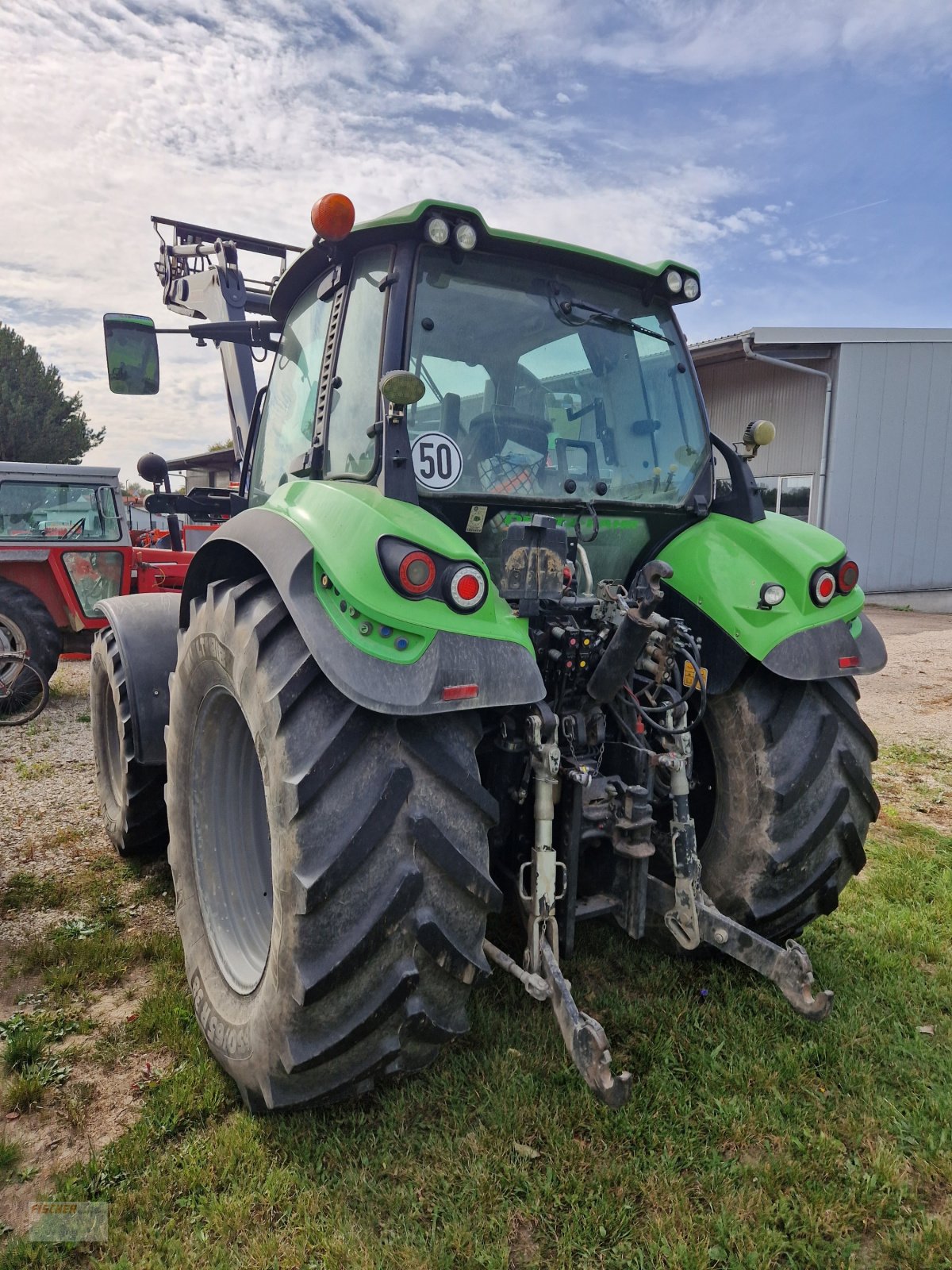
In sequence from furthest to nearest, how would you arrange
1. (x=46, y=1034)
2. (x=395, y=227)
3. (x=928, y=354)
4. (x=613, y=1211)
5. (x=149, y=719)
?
(x=928, y=354)
(x=149, y=719)
(x=46, y=1034)
(x=395, y=227)
(x=613, y=1211)

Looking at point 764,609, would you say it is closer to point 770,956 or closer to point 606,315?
point 770,956

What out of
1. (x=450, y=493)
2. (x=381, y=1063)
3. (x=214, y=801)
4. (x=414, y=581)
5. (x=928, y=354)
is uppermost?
(x=928, y=354)

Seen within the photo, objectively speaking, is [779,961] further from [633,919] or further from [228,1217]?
[228,1217]

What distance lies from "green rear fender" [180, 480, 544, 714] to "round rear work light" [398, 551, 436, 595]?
0.10 feet

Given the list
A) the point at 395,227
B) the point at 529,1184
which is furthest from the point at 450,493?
the point at 529,1184

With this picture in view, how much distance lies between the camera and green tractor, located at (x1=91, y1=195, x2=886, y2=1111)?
190 centimetres

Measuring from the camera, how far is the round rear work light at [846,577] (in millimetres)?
2707

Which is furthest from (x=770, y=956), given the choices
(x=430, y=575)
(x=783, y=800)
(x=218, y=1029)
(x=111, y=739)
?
(x=111, y=739)

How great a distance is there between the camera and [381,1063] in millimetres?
1967

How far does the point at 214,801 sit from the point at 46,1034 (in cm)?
87

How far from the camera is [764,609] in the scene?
2.57 metres

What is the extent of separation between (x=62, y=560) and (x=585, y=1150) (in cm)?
730

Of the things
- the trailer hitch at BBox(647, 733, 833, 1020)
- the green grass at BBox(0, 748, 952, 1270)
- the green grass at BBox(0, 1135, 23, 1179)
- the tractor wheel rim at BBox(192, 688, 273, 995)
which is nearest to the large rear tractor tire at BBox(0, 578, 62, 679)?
the green grass at BBox(0, 748, 952, 1270)

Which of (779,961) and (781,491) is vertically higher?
(781,491)
